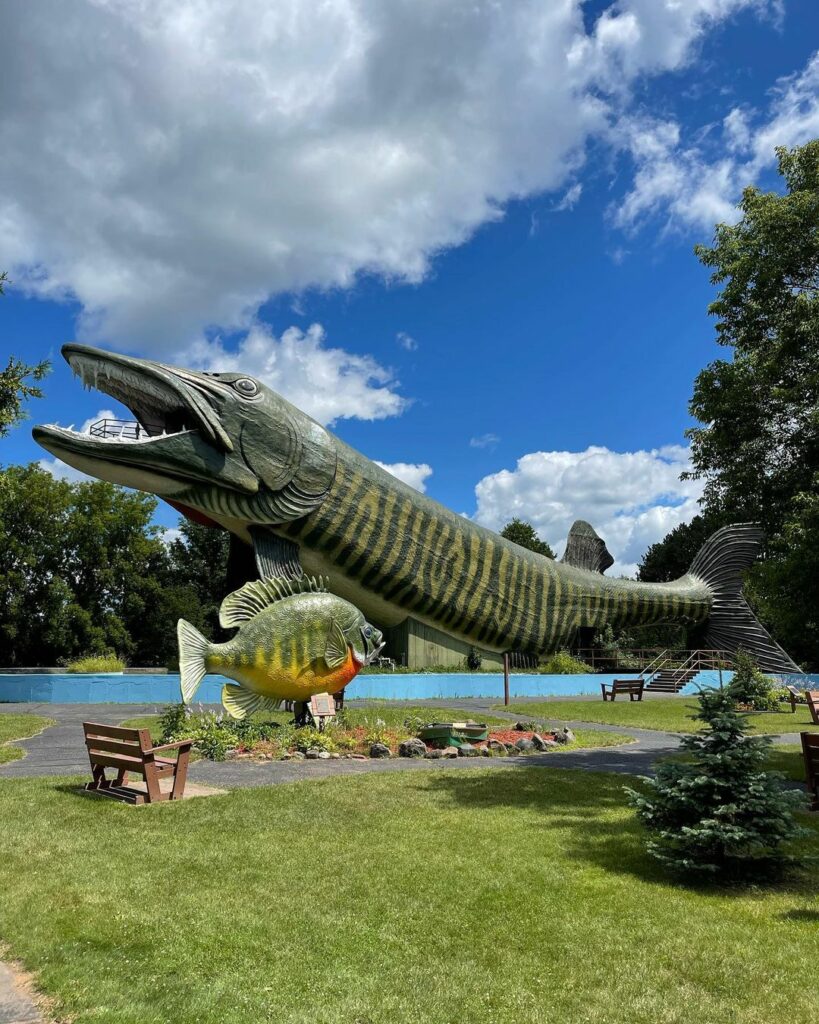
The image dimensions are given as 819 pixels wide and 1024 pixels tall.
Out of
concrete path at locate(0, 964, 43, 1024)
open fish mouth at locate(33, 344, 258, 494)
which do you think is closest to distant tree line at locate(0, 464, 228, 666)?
open fish mouth at locate(33, 344, 258, 494)

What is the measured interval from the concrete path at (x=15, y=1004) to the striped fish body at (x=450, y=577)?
14.3 meters

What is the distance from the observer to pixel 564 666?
22672 mm

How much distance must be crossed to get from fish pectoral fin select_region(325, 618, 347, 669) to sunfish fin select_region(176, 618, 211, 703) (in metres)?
1.83

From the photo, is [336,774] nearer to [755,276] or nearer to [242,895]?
[242,895]

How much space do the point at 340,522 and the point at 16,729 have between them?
8201 millimetres

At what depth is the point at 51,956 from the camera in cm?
338

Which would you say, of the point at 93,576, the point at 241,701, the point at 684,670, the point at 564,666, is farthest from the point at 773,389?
the point at 93,576

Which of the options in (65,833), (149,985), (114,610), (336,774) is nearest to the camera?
(149,985)

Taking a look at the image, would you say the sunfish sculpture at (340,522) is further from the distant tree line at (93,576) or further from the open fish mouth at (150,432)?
the distant tree line at (93,576)

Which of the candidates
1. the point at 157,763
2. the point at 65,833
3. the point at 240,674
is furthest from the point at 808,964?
the point at 240,674

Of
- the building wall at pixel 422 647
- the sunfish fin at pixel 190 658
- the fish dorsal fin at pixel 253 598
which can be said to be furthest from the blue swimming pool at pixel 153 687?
the sunfish fin at pixel 190 658

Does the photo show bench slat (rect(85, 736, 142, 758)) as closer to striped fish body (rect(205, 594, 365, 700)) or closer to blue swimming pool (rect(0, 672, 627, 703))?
striped fish body (rect(205, 594, 365, 700))

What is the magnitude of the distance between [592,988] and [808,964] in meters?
1.08

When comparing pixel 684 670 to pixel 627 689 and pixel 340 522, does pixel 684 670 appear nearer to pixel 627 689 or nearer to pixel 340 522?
pixel 627 689
